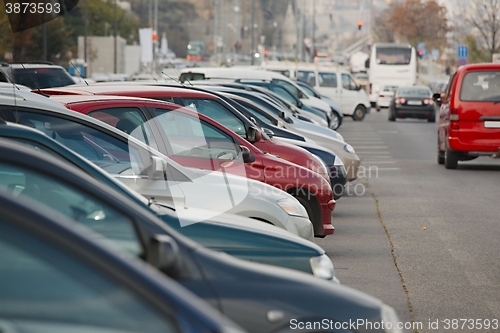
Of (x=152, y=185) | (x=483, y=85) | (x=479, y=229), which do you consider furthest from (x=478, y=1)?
(x=152, y=185)

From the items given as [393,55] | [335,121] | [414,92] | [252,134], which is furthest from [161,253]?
[393,55]

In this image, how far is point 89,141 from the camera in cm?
651

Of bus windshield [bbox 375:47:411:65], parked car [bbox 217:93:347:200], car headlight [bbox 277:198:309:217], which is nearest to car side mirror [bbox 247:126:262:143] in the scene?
parked car [bbox 217:93:347:200]

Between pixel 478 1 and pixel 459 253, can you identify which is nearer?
pixel 459 253

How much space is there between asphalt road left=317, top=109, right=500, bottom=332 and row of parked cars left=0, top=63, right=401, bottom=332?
3.37 feet

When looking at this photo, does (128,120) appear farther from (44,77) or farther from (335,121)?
(335,121)

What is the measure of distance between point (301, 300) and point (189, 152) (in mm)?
5157

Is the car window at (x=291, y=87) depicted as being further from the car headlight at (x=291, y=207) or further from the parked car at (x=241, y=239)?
the parked car at (x=241, y=239)

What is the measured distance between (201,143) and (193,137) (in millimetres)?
105

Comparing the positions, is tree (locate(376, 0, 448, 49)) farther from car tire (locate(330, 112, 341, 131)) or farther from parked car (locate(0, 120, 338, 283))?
parked car (locate(0, 120, 338, 283))

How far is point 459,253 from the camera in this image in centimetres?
952

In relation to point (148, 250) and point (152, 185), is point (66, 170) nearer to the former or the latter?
point (148, 250)

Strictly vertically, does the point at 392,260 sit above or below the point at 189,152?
below

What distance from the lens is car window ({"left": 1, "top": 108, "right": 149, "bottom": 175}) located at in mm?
6203
